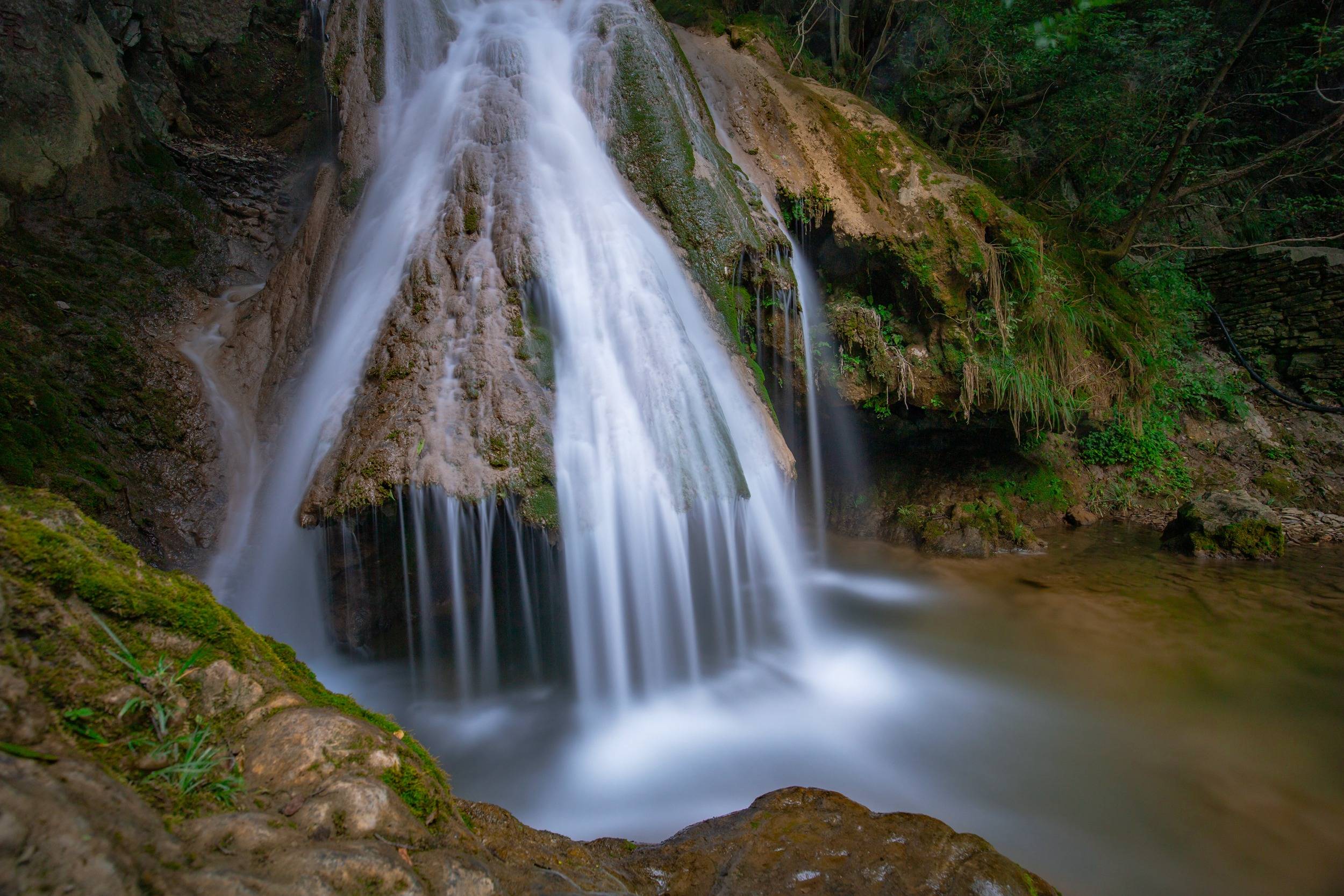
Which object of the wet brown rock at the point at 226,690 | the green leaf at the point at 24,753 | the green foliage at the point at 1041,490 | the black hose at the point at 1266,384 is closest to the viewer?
the green leaf at the point at 24,753

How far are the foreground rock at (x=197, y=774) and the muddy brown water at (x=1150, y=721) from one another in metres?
1.64

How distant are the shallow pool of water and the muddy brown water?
0.01 meters

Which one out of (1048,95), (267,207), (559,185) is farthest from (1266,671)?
(267,207)

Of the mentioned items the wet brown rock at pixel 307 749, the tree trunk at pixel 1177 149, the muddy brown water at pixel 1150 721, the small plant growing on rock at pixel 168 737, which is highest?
the tree trunk at pixel 1177 149

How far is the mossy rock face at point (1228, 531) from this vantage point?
6680 mm

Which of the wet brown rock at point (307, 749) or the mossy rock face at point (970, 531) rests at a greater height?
the wet brown rock at point (307, 749)

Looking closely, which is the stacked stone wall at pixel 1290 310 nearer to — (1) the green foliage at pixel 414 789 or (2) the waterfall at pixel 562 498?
(2) the waterfall at pixel 562 498

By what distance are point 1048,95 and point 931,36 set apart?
2069 millimetres

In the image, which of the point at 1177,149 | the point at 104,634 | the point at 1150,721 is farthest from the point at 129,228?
the point at 1177,149

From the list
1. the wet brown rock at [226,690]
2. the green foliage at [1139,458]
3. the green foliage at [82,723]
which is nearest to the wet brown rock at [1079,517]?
the green foliage at [1139,458]

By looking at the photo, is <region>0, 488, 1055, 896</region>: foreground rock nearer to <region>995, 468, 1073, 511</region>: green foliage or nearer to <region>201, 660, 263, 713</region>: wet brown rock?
<region>201, 660, 263, 713</region>: wet brown rock

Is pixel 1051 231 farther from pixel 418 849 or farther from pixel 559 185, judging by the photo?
pixel 418 849

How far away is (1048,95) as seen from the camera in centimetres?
935

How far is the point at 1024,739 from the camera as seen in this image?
12.3ft
